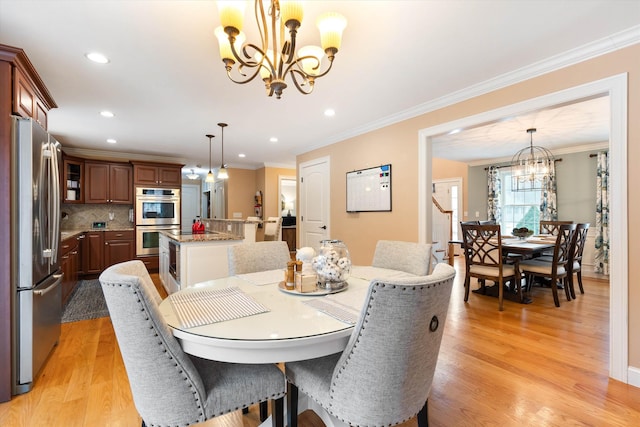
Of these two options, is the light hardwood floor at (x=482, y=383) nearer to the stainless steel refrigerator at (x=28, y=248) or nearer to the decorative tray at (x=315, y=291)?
the stainless steel refrigerator at (x=28, y=248)

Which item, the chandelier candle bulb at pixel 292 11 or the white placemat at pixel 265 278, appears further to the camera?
the white placemat at pixel 265 278

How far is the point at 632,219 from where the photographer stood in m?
2.03

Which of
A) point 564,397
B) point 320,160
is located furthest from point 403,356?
point 320,160

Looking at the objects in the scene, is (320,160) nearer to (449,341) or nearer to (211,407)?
(449,341)

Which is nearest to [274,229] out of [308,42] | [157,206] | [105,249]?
[157,206]

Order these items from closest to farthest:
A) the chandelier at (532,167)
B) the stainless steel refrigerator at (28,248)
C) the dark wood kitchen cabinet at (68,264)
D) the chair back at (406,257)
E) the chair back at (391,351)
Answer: the chair back at (391,351) < the stainless steel refrigerator at (28,248) < the chair back at (406,257) < the dark wood kitchen cabinet at (68,264) < the chandelier at (532,167)

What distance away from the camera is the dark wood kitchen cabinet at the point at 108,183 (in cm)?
547

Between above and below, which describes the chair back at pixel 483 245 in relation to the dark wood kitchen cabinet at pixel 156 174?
below

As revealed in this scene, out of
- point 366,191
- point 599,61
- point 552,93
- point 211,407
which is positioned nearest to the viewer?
point 211,407

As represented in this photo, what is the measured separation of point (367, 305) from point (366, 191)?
130 inches

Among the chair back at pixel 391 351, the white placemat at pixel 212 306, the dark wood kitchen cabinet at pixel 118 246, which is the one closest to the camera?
the chair back at pixel 391 351

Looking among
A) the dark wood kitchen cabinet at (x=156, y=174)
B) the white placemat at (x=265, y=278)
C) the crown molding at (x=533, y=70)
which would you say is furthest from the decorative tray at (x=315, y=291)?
the dark wood kitchen cabinet at (x=156, y=174)

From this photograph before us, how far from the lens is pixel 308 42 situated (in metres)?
2.15

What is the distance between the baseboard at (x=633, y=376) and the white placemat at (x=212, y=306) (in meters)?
2.48
